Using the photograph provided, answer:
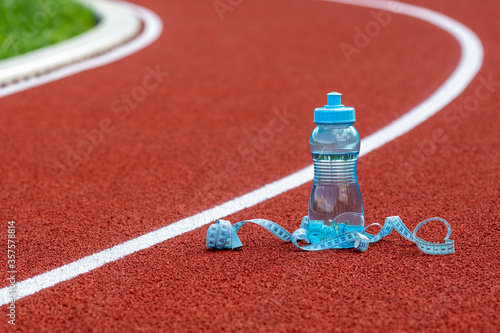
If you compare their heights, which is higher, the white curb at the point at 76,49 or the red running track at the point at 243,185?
the red running track at the point at 243,185

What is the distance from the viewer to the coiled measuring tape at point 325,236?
406cm

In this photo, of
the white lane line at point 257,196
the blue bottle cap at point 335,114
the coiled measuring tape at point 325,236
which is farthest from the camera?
the blue bottle cap at point 335,114

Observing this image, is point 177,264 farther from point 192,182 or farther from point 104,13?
point 104,13

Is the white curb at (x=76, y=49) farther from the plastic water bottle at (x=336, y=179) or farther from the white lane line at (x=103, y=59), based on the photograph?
the plastic water bottle at (x=336, y=179)

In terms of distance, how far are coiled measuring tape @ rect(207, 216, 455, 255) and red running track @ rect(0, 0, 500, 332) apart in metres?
0.07

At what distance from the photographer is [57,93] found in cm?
876

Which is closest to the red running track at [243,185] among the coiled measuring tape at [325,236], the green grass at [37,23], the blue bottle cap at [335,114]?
the coiled measuring tape at [325,236]

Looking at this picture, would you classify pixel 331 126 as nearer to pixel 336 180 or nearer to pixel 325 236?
pixel 336 180

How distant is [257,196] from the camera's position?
5.25 metres

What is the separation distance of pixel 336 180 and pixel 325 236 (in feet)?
1.41

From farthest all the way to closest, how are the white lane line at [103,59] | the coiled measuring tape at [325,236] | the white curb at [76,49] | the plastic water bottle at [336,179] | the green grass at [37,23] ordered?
the green grass at [37,23]
the white curb at [76,49]
the white lane line at [103,59]
the plastic water bottle at [336,179]
the coiled measuring tape at [325,236]

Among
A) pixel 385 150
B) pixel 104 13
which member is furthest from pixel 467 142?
pixel 104 13

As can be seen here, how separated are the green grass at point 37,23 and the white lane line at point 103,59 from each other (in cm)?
111

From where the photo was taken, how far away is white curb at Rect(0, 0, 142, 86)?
9.50 meters
